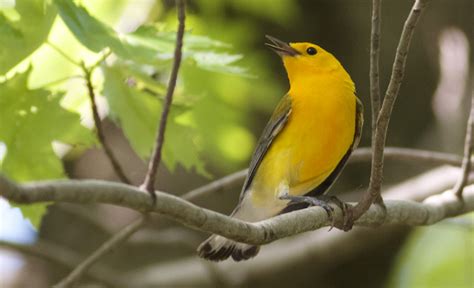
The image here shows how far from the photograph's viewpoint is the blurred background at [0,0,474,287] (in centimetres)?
Answer: 344

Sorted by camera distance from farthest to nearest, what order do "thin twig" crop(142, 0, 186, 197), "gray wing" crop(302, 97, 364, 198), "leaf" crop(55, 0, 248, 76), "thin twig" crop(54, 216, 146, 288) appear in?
"gray wing" crop(302, 97, 364, 198) < "thin twig" crop(54, 216, 146, 288) < "leaf" crop(55, 0, 248, 76) < "thin twig" crop(142, 0, 186, 197)

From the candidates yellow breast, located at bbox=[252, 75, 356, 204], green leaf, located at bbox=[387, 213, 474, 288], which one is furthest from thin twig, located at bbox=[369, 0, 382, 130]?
green leaf, located at bbox=[387, 213, 474, 288]

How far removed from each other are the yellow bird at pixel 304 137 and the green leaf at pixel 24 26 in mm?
1213

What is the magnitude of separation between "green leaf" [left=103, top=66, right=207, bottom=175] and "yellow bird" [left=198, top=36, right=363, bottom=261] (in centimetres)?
52

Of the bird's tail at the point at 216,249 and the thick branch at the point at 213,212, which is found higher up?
the thick branch at the point at 213,212

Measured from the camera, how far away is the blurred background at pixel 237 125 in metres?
3.44

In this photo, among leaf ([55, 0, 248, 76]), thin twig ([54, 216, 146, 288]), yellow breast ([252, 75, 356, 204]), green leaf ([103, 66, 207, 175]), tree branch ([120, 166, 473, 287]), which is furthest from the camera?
tree branch ([120, 166, 473, 287])

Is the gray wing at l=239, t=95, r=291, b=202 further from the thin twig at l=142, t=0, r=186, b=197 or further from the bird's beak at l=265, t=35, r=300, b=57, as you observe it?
the thin twig at l=142, t=0, r=186, b=197

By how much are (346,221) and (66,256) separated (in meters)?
2.52

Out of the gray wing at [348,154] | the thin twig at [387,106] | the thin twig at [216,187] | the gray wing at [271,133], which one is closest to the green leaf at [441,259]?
the gray wing at [348,154]

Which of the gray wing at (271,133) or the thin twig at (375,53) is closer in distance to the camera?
the thin twig at (375,53)

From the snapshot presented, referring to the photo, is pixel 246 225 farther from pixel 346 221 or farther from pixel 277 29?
pixel 277 29

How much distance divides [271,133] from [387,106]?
5.43ft

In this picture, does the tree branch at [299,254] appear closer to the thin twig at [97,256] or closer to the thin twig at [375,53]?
the thin twig at [97,256]
